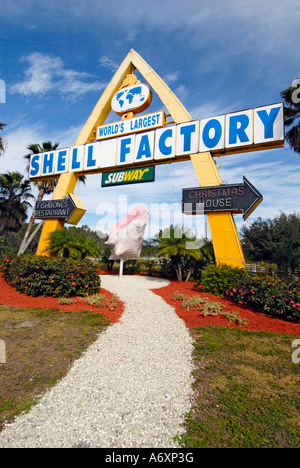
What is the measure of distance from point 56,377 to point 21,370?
786mm

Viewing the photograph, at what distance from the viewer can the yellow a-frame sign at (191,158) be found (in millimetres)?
11711

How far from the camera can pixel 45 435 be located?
2887 millimetres

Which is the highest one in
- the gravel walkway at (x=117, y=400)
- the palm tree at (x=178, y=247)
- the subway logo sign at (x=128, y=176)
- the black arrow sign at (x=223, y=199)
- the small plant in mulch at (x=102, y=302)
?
the subway logo sign at (x=128, y=176)

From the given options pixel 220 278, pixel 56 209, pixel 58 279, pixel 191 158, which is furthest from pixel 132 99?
pixel 220 278

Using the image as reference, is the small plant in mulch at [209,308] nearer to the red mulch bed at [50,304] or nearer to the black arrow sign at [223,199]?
the red mulch bed at [50,304]

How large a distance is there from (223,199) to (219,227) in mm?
1386

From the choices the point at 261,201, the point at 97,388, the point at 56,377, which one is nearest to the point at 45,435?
the point at 97,388

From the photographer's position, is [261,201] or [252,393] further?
[261,201]

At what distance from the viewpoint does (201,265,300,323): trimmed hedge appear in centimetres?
755

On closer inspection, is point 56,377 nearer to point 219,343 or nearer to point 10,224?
point 219,343

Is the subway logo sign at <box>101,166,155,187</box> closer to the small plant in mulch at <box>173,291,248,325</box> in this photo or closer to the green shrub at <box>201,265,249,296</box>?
the green shrub at <box>201,265,249,296</box>

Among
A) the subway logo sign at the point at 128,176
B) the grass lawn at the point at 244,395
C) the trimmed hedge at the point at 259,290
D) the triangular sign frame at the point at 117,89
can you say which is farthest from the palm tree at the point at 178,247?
the grass lawn at the point at 244,395

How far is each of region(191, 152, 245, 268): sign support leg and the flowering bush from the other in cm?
607

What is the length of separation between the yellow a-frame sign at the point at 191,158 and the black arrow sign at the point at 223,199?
1.23 feet
